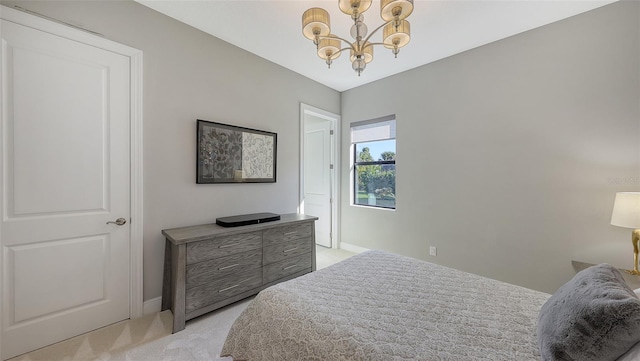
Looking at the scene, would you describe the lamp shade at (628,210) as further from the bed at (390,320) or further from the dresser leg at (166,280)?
the dresser leg at (166,280)

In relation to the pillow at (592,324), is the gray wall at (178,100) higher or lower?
higher

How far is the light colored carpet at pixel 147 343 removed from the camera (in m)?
1.64

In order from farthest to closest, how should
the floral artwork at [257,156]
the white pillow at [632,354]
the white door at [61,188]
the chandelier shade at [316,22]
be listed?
the floral artwork at [257,156] → the white door at [61,188] → the chandelier shade at [316,22] → the white pillow at [632,354]

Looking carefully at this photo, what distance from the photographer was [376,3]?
2.00 metres

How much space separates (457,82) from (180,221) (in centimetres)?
333

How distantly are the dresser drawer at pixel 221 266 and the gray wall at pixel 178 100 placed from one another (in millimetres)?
480

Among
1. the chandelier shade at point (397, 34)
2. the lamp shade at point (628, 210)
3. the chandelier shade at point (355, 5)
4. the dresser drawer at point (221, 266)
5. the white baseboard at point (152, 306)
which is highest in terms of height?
the chandelier shade at point (355, 5)

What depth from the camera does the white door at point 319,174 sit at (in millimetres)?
4090

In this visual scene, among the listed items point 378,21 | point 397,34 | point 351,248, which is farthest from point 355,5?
point 351,248

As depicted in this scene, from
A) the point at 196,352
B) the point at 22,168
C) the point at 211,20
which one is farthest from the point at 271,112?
the point at 196,352

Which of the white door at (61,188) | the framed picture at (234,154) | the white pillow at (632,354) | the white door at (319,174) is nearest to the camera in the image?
the white pillow at (632,354)

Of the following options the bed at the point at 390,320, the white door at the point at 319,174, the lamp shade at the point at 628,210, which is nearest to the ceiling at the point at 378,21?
the white door at the point at 319,174

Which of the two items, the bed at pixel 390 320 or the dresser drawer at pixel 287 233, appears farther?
the dresser drawer at pixel 287 233

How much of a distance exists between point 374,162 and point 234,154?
206 centimetres
